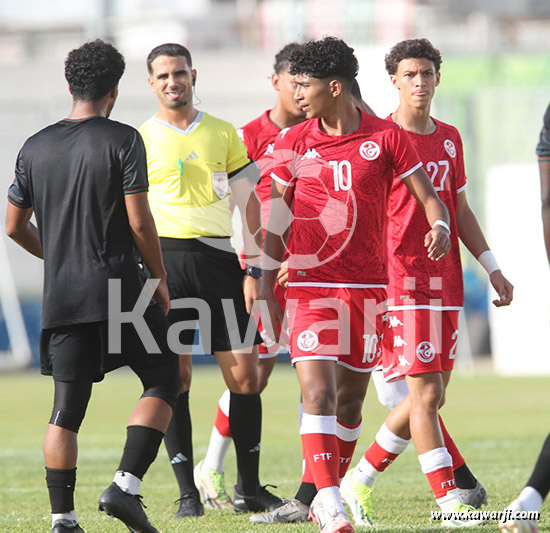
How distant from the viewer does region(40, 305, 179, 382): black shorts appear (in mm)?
5426

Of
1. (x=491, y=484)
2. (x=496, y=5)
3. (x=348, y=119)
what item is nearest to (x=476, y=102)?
(x=496, y=5)

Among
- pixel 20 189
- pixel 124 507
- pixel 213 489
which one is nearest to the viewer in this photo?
pixel 124 507

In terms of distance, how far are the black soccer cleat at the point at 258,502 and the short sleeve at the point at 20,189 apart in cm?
239

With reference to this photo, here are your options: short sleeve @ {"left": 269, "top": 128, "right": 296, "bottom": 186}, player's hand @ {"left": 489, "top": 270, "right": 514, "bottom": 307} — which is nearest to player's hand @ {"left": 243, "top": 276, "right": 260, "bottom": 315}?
short sleeve @ {"left": 269, "top": 128, "right": 296, "bottom": 186}

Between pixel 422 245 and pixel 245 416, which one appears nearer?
pixel 422 245

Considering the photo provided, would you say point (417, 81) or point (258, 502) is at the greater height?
point (417, 81)

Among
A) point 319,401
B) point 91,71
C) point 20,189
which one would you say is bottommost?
point 319,401

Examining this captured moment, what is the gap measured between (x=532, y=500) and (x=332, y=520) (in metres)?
1.02

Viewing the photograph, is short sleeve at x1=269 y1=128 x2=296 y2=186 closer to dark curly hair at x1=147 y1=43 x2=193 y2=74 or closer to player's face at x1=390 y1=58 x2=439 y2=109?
player's face at x1=390 y1=58 x2=439 y2=109

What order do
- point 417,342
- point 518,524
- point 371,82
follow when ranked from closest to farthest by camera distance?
point 518,524 < point 417,342 < point 371,82

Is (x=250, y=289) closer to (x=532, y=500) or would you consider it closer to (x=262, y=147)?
(x=262, y=147)

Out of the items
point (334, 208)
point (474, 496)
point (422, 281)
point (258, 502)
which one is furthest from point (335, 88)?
point (474, 496)

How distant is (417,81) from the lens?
258 inches

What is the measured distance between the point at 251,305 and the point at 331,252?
888mm
